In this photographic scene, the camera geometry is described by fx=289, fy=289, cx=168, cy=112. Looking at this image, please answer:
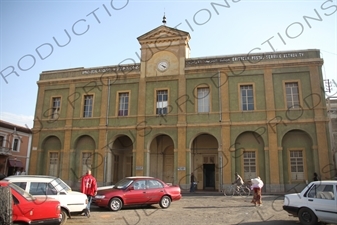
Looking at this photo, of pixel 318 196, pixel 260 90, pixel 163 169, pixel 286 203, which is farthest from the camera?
pixel 163 169

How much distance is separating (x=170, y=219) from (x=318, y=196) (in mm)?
5138

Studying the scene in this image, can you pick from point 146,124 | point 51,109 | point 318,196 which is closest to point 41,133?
point 51,109

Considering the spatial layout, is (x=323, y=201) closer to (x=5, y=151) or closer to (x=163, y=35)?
(x=163, y=35)

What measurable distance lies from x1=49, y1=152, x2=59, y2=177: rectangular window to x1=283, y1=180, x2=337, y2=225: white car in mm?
20597

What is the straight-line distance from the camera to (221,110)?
2203 cm

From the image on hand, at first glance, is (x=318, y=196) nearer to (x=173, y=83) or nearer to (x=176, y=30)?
(x=173, y=83)

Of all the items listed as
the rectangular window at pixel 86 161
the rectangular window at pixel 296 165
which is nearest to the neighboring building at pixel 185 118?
the rectangular window at pixel 296 165

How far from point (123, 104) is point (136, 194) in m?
12.6

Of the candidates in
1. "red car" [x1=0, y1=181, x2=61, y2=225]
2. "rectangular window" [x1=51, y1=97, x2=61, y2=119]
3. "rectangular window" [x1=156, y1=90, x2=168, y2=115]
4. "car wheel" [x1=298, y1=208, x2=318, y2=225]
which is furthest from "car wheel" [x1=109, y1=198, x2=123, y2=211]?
"rectangular window" [x1=51, y1=97, x2=61, y2=119]

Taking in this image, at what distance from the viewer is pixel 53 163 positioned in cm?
2536

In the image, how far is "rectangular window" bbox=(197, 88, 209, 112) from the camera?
22.7 meters

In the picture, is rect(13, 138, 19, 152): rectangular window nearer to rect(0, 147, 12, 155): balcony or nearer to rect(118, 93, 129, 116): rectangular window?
rect(0, 147, 12, 155): balcony

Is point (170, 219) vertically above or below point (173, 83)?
below

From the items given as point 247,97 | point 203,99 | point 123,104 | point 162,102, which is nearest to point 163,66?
point 162,102
